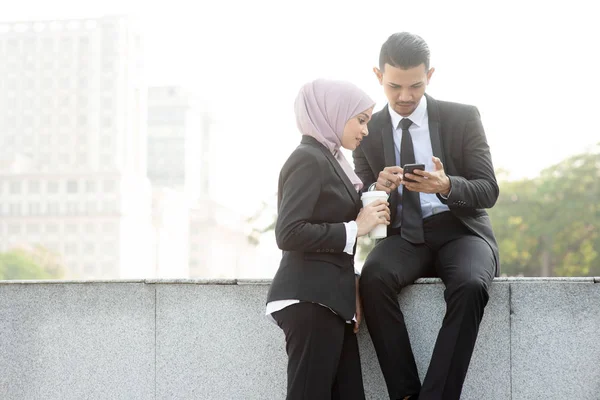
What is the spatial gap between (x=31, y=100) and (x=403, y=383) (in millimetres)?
113220

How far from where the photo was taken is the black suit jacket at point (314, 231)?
3428mm

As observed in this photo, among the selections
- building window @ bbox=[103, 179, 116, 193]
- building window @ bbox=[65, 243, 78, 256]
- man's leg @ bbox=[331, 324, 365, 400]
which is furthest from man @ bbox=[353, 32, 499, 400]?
building window @ bbox=[65, 243, 78, 256]

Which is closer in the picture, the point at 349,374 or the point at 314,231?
the point at 314,231

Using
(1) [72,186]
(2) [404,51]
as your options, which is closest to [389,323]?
(2) [404,51]

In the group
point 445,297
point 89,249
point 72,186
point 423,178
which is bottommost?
point 89,249

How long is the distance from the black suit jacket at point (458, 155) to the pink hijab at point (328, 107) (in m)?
0.76

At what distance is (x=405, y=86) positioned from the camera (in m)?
4.48

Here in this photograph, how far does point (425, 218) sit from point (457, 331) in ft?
2.78

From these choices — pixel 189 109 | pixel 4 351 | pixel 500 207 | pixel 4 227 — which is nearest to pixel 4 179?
pixel 4 227

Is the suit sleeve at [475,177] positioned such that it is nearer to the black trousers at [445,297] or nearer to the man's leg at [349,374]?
the black trousers at [445,297]

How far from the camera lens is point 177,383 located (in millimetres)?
4746

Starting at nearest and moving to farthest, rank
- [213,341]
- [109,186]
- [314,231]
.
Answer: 1. [314,231]
2. [213,341]
3. [109,186]

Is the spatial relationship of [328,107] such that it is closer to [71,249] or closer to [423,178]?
[423,178]

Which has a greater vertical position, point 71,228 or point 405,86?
point 405,86
